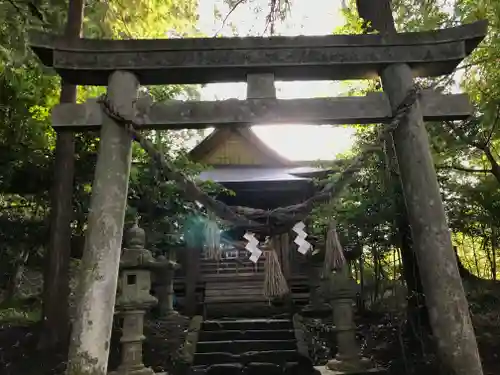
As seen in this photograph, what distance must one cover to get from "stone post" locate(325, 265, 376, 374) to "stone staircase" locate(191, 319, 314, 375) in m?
0.56

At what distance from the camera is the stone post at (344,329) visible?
5418mm

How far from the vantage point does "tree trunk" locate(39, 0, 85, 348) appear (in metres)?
6.00

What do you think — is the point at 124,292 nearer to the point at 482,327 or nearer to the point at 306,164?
the point at 482,327

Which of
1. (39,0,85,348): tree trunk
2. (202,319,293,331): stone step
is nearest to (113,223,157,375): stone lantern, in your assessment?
(39,0,85,348): tree trunk

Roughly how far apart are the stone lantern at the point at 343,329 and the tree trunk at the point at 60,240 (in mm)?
3771

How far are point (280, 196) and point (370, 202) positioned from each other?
543 cm

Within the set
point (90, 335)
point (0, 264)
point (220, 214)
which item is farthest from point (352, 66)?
point (0, 264)

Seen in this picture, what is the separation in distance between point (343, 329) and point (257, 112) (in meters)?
3.47

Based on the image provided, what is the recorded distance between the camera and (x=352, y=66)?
3766mm

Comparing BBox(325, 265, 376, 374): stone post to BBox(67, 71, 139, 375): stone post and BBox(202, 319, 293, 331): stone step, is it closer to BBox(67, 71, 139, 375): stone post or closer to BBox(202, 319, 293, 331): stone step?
BBox(202, 319, 293, 331): stone step

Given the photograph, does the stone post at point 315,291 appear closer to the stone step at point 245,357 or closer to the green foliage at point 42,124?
the stone step at point 245,357

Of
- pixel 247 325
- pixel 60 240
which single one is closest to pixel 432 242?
pixel 60 240

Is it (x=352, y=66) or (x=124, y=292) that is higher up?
(x=352, y=66)

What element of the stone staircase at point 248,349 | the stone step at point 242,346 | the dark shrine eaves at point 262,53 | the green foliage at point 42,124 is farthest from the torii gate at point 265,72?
the stone step at point 242,346
